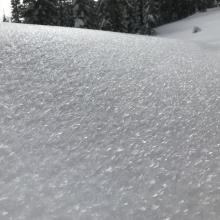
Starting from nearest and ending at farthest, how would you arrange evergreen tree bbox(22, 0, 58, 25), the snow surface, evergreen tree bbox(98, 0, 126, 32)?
the snow surface
evergreen tree bbox(22, 0, 58, 25)
evergreen tree bbox(98, 0, 126, 32)

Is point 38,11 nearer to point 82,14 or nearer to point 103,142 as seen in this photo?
point 82,14

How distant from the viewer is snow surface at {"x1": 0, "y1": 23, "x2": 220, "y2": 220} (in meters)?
2.56

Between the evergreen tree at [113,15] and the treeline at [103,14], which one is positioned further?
the evergreen tree at [113,15]

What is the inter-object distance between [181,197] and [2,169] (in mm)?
1378

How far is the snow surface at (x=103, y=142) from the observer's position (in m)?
2.56

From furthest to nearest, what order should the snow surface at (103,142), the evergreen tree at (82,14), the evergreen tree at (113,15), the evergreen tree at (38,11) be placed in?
1. the evergreen tree at (82,14)
2. the evergreen tree at (113,15)
3. the evergreen tree at (38,11)
4. the snow surface at (103,142)

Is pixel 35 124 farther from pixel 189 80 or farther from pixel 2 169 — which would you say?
pixel 189 80

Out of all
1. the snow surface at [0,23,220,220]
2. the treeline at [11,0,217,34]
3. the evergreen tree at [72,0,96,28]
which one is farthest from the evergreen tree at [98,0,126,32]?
the snow surface at [0,23,220,220]

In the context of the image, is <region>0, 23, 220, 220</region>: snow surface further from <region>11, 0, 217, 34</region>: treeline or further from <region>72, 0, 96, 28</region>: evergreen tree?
<region>72, 0, 96, 28</region>: evergreen tree

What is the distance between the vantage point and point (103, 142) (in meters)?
3.45

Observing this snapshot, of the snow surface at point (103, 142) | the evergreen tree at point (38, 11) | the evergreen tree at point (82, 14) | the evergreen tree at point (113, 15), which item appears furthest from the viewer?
the evergreen tree at point (82, 14)

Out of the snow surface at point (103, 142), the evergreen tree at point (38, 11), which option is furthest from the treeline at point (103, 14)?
the snow surface at point (103, 142)

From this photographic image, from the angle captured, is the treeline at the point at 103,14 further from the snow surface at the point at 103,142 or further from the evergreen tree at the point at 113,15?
the snow surface at the point at 103,142

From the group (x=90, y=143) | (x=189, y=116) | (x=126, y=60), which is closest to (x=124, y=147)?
(x=90, y=143)
